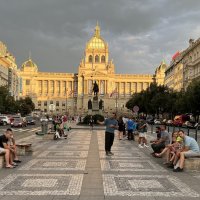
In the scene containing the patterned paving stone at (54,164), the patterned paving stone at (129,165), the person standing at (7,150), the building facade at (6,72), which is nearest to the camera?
the person standing at (7,150)

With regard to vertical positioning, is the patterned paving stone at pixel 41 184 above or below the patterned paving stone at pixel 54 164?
below

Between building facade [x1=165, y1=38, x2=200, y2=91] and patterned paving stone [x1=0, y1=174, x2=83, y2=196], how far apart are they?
266ft

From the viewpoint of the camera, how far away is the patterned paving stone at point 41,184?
33.3 feet

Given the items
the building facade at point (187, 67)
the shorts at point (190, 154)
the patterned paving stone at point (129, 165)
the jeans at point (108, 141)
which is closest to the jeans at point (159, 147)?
the patterned paving stone at point (129, 165)

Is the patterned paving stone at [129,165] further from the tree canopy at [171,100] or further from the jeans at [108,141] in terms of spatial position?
the tree canopy at [171,100]

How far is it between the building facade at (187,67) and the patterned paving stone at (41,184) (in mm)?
81190

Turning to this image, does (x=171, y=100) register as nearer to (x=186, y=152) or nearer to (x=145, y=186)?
(x=186, y=152)

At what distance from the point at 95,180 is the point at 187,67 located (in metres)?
92.0

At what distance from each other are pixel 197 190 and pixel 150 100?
9906 centimetres

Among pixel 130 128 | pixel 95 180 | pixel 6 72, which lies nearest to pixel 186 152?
pixel 95 180

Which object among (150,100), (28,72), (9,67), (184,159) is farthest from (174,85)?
(184,159)

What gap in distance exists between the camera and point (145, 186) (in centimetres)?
1115

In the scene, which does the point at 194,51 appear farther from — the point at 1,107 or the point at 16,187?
the point at 16,187

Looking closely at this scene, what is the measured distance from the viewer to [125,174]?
43.4 ft
